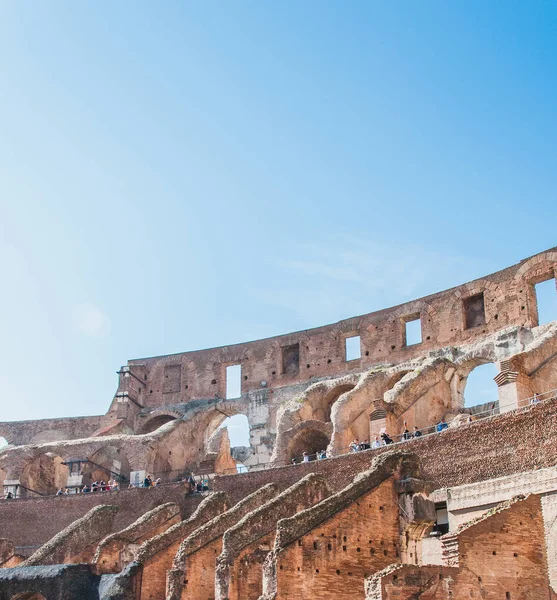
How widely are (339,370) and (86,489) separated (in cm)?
1219

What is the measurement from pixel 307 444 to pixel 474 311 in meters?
8.89

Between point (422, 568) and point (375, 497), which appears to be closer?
point (422, 568)

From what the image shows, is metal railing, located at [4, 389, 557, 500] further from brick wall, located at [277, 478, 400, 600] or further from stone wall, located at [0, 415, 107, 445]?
stone wall, located at [0, 415, 107, 445]

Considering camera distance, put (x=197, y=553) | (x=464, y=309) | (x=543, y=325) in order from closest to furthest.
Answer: (x=197, y=553) < (x=543, y=325) < (x=464, y=309)

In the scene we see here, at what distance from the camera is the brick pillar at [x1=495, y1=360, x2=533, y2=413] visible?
93.7 feet

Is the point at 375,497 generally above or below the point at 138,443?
below

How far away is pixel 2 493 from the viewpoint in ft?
138

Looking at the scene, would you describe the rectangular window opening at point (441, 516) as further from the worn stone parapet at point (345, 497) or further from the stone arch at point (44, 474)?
the stone arch at point (44, 474)

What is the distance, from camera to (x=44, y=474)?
140ft

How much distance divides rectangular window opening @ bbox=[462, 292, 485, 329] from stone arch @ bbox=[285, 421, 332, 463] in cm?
730

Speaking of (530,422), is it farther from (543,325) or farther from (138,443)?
(138,443)

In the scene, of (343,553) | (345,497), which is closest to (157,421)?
(345,497)

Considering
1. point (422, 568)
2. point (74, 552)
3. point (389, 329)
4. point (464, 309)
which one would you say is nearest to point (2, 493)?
point (74, 552)

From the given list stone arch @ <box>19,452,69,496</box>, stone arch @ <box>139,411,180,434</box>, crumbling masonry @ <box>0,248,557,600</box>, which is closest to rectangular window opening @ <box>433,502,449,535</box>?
crumbling masonry @ <box>0,248,557,600</box>
